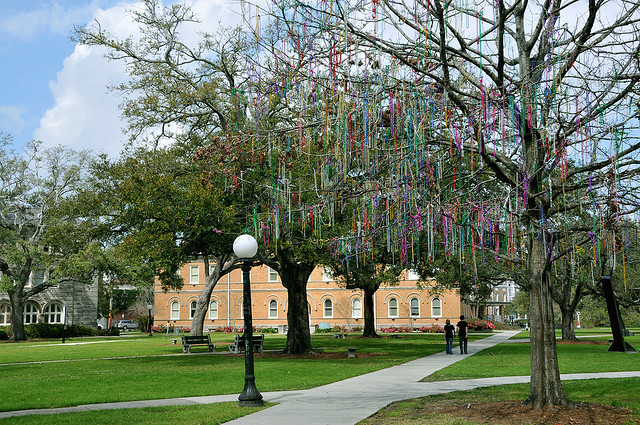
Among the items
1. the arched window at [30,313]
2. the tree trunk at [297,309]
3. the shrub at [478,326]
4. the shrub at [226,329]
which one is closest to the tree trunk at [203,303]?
the tree trunk at [297,309]

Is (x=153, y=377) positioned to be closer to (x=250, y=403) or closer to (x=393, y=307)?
(x=250, y=403)

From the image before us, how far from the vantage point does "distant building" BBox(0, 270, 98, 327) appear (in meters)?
51.5

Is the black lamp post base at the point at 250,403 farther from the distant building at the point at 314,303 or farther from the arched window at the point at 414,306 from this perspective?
the arched window at the point at 414,306

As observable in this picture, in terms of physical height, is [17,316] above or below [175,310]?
above

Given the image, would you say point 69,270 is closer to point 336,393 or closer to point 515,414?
point 336,393

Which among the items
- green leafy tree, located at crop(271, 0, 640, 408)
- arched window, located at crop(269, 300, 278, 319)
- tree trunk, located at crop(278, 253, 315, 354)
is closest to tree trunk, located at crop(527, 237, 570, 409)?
green leafy tree, located at crop(271, 0, 640, 408)

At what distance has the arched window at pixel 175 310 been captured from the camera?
61938 millimetres

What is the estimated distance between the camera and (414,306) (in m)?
56.2

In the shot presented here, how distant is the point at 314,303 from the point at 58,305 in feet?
77.5

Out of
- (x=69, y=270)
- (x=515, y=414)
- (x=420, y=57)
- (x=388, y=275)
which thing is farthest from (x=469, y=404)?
(x=69, y=270)

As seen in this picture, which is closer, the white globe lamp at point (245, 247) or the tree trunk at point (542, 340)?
the tree trunk at point (542, 340)

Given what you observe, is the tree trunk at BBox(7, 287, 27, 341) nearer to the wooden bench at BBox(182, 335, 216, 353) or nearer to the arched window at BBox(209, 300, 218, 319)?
the arched window at BBox(209, 300, 218, 319)

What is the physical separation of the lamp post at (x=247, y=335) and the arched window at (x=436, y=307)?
46548mm

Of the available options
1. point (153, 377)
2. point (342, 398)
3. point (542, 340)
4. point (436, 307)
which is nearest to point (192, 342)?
point (153, 377)
